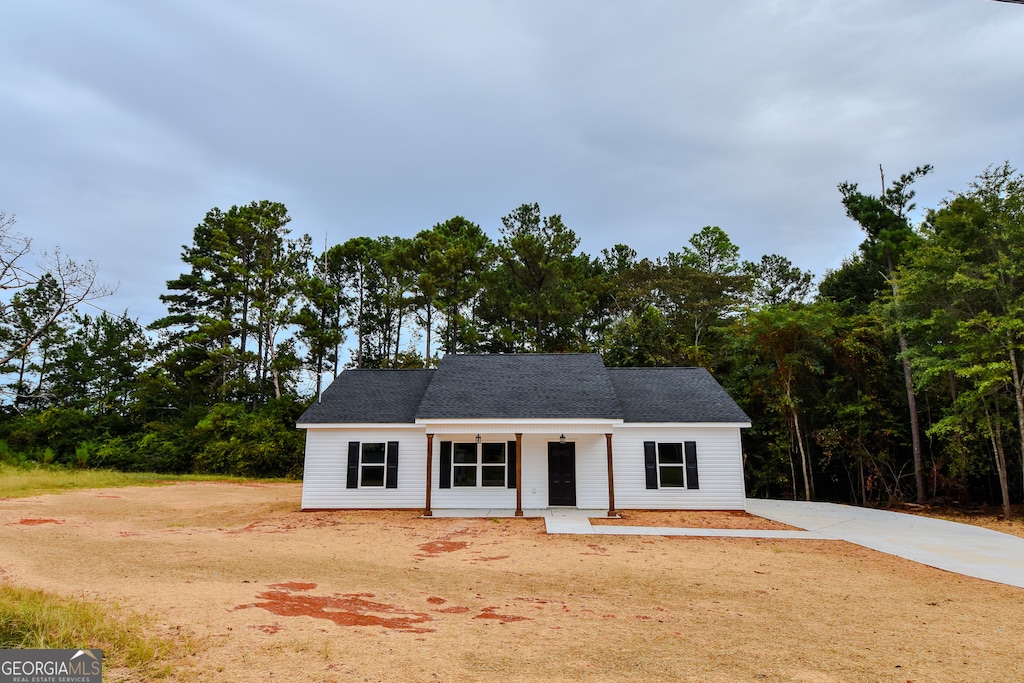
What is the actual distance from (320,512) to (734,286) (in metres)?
23.9

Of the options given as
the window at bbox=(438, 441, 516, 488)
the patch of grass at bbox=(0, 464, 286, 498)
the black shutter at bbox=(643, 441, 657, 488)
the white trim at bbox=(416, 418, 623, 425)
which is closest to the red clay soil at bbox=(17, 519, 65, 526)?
the patch of grass at bbox=(0, 464, 286, 498)

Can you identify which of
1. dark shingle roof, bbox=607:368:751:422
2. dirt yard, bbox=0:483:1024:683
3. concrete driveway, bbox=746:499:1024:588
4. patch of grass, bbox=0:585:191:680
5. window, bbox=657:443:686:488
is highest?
dark shingle roof, bbox=607:368:751:422

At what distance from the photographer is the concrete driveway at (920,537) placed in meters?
8.67

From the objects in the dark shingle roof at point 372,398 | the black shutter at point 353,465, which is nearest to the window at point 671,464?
the dark shingle roof at point 372,398

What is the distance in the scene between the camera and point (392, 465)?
1527cm

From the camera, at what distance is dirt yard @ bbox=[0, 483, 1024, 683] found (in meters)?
4.32

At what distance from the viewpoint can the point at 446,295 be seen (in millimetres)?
31297

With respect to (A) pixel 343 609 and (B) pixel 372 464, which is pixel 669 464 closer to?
(B) pixel 372 464

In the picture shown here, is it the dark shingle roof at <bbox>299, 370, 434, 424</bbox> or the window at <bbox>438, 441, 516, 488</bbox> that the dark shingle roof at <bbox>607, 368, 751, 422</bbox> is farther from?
the dark shingle roof at <bbox>299, 370, 434, 424</bbox>

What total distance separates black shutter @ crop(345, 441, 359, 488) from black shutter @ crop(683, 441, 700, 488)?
30.7 feet

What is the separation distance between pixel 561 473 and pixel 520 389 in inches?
109

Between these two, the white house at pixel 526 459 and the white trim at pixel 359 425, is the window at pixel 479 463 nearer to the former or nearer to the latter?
the white house at pixel 526 459

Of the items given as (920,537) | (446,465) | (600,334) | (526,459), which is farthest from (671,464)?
(600,334)

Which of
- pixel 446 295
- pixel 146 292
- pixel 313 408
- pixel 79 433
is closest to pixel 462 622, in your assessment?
pixel 313 408
